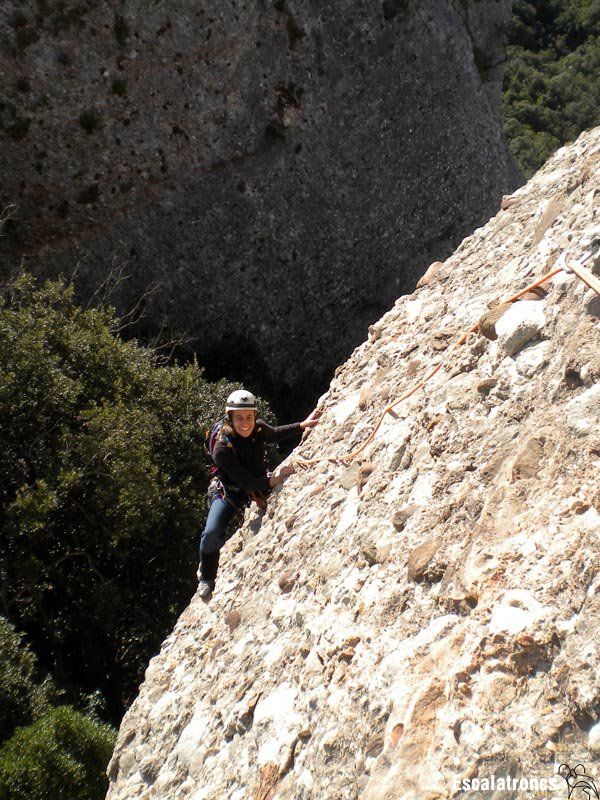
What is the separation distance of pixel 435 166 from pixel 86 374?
15007mm

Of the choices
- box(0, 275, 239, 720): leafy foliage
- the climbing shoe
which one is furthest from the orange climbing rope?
box(0, 275, 239, 720): leafy foliage

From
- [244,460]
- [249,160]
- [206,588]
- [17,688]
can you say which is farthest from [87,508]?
[249,160]

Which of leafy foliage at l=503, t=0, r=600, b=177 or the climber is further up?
the climber

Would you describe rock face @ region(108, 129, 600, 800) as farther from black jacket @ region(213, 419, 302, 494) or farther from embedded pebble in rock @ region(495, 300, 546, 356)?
black jacket @ region(213, 419, 302, 494)

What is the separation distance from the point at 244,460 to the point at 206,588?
1171 mm

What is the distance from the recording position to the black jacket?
6.62m

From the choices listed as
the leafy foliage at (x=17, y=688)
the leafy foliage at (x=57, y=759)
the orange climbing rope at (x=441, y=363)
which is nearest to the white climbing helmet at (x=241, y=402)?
the orange climbing rope at (x=441, y=363)

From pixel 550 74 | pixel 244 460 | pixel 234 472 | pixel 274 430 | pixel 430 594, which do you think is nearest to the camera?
pixel 430 594

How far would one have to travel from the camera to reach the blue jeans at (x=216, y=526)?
6.97 meters

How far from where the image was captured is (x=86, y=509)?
44.7ft

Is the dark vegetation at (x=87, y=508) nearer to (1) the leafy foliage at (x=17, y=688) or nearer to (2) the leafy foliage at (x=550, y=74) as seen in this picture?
(1) the leafy foliage at (x=17, y=688)

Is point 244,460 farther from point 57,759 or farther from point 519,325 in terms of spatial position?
point 57,759

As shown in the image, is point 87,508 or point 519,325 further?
point 87,508

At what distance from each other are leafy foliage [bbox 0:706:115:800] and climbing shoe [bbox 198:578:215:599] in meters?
3.72
